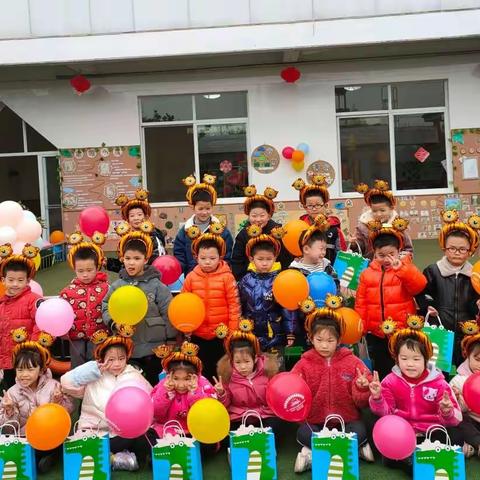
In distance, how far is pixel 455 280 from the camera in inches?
139

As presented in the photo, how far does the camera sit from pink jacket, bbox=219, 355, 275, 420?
3.22m

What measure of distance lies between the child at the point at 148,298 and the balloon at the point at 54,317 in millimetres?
238

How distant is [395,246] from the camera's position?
361 cm

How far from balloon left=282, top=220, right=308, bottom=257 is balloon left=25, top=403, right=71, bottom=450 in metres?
2.01

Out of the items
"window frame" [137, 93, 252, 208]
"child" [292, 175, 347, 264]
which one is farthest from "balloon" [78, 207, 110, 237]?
"window frame" [137, 93, 252, 208]

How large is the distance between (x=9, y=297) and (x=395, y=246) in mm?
2417

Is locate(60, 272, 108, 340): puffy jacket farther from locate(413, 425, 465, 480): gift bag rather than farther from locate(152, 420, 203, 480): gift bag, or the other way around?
locate(413, 425, 465, 480): gift bag

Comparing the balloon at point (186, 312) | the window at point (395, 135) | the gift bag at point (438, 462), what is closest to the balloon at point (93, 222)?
the balloon at point (186, 312)

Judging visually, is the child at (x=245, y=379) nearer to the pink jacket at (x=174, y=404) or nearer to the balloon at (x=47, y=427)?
the pink jacket at (x=174, y=404)

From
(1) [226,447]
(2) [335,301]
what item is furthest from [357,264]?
(1) [226,447]

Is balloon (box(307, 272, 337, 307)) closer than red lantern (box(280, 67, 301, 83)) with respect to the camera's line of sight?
Yes

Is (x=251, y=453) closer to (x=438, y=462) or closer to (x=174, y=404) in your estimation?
(x=174, y=404)

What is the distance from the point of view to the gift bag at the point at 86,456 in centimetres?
284

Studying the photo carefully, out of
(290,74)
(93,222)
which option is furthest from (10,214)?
(290,74)
